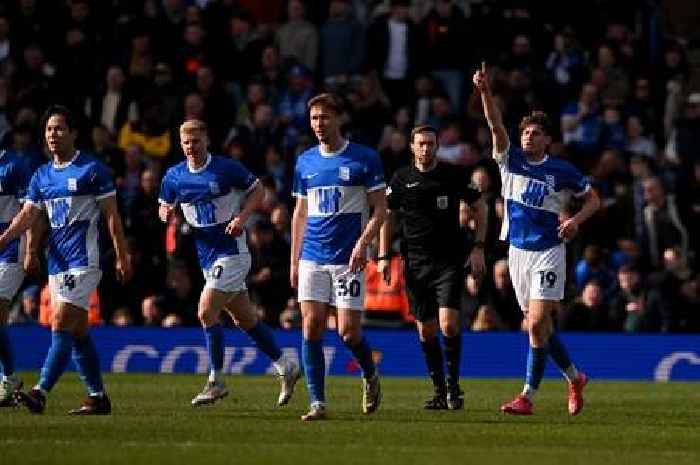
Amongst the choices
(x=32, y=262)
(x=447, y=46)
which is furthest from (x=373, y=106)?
(x=32, y=262)

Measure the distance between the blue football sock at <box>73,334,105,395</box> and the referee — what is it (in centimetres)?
304

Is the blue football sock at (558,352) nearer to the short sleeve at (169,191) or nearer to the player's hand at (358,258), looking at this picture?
the player's hand at (358,258)

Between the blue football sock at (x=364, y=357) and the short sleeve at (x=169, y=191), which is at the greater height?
the short sleeve at (x=169, y=191)

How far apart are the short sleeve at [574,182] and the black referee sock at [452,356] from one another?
1.67m

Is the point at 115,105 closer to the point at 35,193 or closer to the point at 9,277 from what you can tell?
the point at 9,277

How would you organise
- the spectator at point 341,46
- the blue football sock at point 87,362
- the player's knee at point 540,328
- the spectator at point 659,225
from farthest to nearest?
the spectator at point 341,46 < the spectator at point 659,225 < the player's knee at point 540,328 < the blue football sock at point 87,362

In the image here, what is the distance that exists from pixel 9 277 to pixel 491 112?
4518mm

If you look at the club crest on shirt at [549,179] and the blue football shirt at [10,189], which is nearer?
the club crest on shirt at [549,179]

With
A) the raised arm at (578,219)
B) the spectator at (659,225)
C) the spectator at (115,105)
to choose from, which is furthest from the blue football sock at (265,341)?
the spectator at (115,105)

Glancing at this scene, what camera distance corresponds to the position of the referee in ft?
56.9

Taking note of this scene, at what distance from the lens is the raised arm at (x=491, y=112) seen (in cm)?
1600

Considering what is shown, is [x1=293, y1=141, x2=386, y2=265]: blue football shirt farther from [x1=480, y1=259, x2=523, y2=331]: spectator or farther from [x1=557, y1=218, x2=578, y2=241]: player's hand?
[x1=480, y1=259, x2=523, y2=331]: spectator

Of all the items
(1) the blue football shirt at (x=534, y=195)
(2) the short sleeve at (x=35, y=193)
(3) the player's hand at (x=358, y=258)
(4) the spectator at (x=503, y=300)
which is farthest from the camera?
(4) the spectator at (x=503, y=300)

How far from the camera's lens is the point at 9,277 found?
56.7 feet
